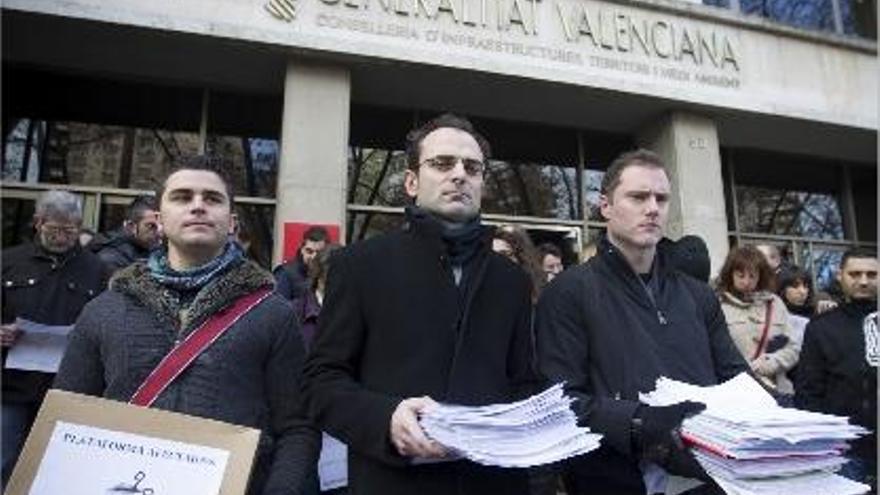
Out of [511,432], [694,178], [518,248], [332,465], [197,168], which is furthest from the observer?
[694,178]

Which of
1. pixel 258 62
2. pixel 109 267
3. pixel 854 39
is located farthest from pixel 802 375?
pixel 854 39

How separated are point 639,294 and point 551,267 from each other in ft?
9.89

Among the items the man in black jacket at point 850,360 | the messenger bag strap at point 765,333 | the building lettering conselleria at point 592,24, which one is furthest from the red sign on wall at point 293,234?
the man in black jacket at point 850,360

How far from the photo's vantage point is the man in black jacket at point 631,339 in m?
2.23

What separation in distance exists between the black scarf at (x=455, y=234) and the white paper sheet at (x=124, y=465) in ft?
2.72

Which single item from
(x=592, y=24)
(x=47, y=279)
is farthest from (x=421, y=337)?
(x=592, y=24)

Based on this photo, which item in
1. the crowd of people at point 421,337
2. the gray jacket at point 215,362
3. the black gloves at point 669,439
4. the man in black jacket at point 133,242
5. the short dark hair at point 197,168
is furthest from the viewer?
the man in black jacket at point 133,242

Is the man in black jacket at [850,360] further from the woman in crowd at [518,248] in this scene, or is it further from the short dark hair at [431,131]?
the short dark hair at [431,131]

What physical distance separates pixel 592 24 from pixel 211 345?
29.2ft

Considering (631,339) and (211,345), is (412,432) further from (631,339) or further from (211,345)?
(631,339)

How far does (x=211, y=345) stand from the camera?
2381mm

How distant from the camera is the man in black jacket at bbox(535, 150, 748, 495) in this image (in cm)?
223

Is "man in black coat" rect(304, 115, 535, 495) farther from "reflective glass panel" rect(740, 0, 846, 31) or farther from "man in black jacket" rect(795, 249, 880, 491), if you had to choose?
"reflective glass panel" rect(740, 0, 846, 31)

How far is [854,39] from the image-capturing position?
1192 centimetres
